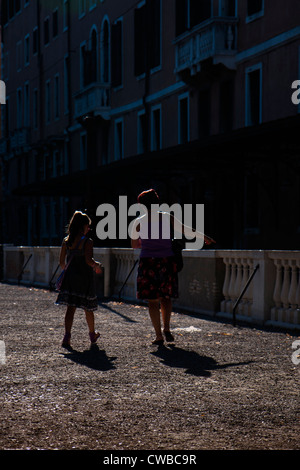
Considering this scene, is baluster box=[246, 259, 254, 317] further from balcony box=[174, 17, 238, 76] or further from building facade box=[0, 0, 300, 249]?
balcony box=[174, 17, 238, 76]

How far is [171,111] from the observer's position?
100 ft

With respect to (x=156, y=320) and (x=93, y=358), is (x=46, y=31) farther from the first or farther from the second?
(x=93, y=358)

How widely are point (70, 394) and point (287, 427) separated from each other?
1788 millimetres

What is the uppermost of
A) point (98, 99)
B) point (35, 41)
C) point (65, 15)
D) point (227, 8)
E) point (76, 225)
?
point (35, 41)

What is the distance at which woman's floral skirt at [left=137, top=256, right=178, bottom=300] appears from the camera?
9812 millimetres

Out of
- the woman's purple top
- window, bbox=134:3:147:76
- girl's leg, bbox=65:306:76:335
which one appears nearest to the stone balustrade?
the woman's purple top

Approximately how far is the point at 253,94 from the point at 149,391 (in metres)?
19.1

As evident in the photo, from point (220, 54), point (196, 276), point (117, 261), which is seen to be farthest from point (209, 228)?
point (196, 276)

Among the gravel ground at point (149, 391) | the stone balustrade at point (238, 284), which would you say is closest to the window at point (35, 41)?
the stone balustrade at point (238, 284)

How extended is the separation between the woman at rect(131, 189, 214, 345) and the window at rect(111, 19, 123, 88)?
25731mm

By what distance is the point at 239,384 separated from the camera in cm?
721

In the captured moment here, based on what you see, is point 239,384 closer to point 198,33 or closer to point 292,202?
point 292,202

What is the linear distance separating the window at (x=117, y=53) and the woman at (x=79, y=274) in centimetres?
2577

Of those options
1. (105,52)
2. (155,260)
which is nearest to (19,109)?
(105,52)
